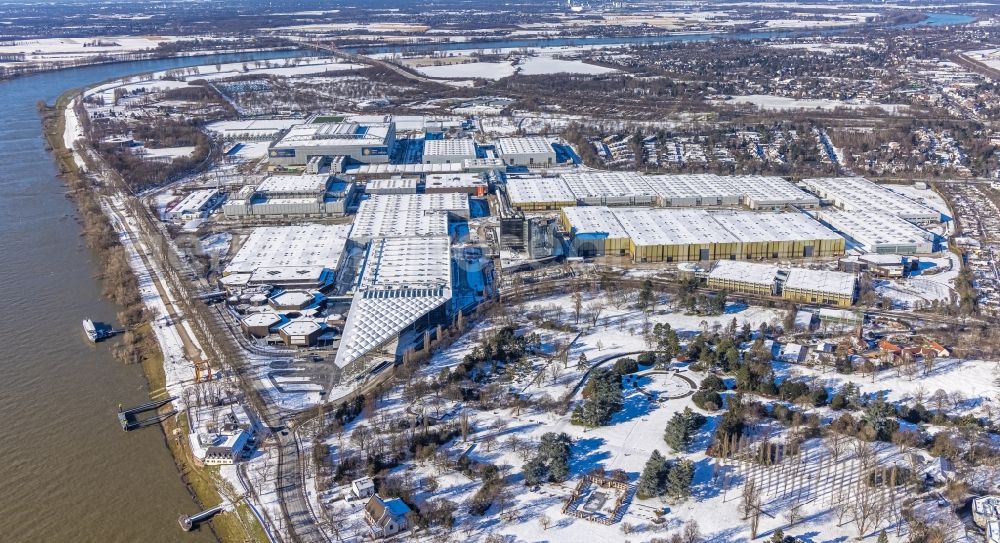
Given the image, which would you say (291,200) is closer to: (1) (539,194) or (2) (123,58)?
(1) (539,194)

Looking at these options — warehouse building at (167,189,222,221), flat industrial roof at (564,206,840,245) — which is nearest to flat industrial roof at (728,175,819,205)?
flat industrial roof at (564,206,840,245)

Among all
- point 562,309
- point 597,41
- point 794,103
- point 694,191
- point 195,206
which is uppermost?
point 597,41

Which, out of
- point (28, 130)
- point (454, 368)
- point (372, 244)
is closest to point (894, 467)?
point (454, 368)

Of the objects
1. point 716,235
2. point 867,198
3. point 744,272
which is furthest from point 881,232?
point 744,272

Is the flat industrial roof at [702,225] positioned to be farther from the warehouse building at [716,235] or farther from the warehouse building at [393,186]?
the warehouse building at [393,186]

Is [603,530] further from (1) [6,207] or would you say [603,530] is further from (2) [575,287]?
(1) [6,207]

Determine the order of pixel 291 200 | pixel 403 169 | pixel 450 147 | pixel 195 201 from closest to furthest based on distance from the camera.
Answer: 1. pixel 291 200
2. pixel 195 201
3. pixel 403 169
4. pixel 450 147

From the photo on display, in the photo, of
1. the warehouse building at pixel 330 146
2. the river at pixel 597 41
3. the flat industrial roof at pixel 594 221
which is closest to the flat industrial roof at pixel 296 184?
the warehouse building at pixel 330 146
